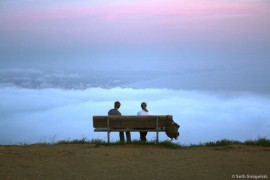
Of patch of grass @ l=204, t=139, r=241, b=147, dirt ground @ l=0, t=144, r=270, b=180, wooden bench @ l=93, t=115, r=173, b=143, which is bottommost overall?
dirt ground @ l=0, t=144, r=270, b=180

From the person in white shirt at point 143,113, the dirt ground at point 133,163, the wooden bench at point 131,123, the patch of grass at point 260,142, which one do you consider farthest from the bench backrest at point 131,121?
the patch of grass at point 260,142

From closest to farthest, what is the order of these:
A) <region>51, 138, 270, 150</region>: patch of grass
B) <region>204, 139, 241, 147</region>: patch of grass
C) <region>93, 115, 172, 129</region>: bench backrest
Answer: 1. <region>51, 138, 270, 150</region>: patch of grass
2. <region>93, 115, 172, 129</region>: bench backrest
3. <region>204, 139, 241, 147</region>: patch of grass

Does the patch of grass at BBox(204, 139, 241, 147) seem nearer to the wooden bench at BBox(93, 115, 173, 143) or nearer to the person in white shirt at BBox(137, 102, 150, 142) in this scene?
the wooden bench at BBox(93, 115, 173, 143)

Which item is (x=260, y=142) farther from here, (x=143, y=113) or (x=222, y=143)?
(x=143, y=113)

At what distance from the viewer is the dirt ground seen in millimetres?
8836

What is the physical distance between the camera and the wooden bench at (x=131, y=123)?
13062 mm

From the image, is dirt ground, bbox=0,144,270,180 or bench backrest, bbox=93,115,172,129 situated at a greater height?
bench backrest, bbox=93,115,172,129

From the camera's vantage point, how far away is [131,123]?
42.9 ft

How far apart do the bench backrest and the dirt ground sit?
979 millimetres

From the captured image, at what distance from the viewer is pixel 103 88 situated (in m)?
133

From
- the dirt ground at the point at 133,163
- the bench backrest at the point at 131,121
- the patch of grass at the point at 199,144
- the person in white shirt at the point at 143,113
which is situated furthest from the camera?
the person in white shirt at the point at 143,113

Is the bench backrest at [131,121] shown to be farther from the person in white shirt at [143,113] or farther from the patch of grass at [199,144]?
the person in white shirt at [143,113]

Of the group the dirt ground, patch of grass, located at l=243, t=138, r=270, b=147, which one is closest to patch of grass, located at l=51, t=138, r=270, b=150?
patch of grass, located at l=243, t=138, r=270, b=147

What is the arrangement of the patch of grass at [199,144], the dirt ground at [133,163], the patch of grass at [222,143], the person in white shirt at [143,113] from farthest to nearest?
the person in white shirt at [143,113] < the patch of grass at [222,143] < the patch of grass at [199,144] < the dirt ground at [133,163]
